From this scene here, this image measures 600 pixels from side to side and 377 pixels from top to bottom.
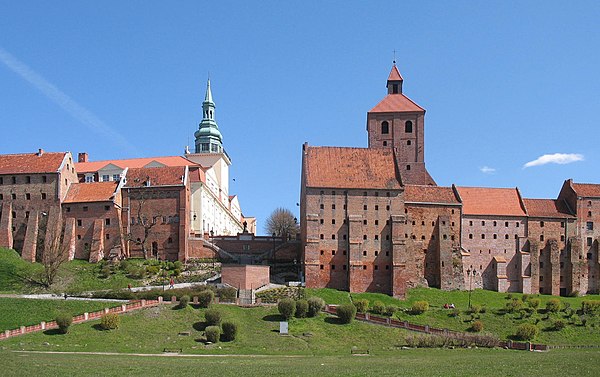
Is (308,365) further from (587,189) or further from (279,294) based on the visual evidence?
(587,189)

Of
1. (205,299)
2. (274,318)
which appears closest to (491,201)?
(274,318)

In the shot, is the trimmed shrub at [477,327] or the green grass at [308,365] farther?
the trimmed shrub at [477,327]

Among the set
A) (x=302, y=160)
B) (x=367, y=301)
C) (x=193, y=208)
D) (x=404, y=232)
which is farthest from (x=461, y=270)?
(x=193, y=208)

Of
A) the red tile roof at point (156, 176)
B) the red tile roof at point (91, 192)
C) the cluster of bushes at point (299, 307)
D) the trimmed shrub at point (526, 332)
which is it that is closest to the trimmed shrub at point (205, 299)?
the cluster of bushes at point (299, 307)

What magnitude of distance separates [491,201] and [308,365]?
5127 centimetres

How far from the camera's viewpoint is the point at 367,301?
71062mm

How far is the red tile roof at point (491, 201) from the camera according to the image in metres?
87.2

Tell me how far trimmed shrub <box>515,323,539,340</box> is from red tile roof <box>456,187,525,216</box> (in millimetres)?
23416

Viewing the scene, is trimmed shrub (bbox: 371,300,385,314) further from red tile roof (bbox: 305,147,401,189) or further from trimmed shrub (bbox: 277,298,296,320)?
red tile roof (bbox: 305,147,401,189)

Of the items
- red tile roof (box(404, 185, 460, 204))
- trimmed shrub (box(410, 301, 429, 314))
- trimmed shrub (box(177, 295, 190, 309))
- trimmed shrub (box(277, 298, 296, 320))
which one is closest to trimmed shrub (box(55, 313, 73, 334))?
trimmed shrub (box(177, 295, 190, 309))

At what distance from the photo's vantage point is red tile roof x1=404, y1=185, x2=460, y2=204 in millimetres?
84500

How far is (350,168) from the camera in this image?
8350cm

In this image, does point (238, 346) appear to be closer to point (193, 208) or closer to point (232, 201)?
point (193, 208)

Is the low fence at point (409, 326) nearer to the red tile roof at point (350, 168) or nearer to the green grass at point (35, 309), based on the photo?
the red tile roof at point (350, 168)
